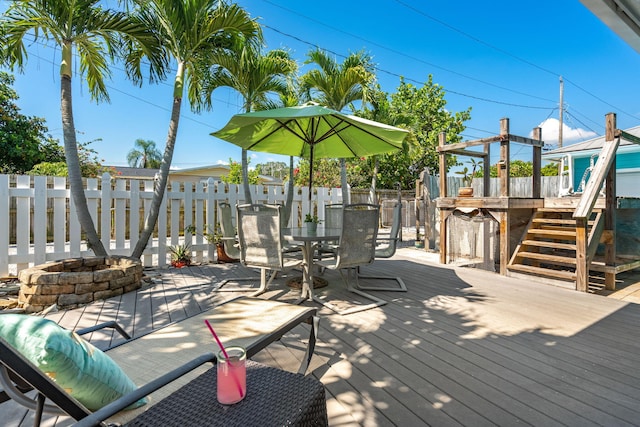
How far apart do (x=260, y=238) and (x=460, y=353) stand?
2.11 meters

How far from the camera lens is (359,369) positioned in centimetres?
212

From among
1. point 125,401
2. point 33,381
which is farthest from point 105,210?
point 125,401

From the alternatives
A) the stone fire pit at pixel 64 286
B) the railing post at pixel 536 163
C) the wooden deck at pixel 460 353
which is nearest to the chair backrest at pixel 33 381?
the wooden deck at pixel 460 353

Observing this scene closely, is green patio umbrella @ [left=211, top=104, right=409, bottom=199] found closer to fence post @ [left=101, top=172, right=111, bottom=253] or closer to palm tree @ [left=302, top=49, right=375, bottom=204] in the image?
fence post @ [left=101, top=172, right=111, bottom=253]

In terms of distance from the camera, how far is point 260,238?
11.3 ft

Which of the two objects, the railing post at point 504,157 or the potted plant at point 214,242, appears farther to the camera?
the potted plant at point 214,242

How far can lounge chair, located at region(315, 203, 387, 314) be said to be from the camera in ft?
11.1

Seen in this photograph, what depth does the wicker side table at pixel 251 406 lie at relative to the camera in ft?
2.93

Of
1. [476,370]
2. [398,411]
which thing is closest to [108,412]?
[398,411]

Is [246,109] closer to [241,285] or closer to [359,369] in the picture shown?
[241,285]

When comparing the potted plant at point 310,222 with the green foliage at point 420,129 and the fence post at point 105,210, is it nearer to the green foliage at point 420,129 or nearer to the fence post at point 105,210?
the fence post at point 105,210

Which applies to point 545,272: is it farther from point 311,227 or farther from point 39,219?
point 39,219

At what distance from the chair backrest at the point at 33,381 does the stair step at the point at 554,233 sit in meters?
5.42

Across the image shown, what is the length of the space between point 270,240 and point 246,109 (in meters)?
3.75
